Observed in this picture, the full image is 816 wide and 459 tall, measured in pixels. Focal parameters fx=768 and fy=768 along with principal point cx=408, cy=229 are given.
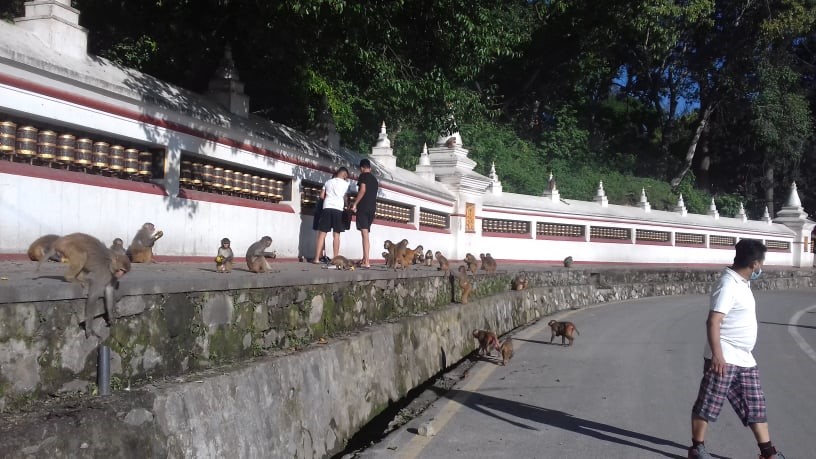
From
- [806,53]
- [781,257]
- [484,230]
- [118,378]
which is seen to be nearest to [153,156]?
[118,378]

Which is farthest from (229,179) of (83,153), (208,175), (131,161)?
(83,153)

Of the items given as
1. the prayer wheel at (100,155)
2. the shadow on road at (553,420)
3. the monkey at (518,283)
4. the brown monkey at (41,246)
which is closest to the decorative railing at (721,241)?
the monkey at (518,283)

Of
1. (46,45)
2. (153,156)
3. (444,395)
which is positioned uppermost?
(46,45)

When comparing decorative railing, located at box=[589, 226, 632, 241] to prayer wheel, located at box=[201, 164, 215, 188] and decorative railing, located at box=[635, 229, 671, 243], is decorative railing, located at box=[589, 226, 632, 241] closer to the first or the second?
decorative railing, located at box=[635, 229, 671, 243]

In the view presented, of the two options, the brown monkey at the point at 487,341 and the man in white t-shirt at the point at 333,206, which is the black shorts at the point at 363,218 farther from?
the brown monkey at the point at 487,341

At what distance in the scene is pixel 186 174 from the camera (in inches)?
365

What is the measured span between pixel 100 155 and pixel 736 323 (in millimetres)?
6228

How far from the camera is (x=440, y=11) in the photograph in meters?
11.9

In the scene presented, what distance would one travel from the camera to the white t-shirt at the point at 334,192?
1059cm

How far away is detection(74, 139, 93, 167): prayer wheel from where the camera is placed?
770cm

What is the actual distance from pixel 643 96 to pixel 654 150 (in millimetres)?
3271

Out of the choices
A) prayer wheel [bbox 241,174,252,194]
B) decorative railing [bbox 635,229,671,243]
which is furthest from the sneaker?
decorative railing [bbox 635,229,671,243]

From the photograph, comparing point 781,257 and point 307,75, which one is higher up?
point 307,75

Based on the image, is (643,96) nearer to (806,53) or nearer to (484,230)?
(806,53)
